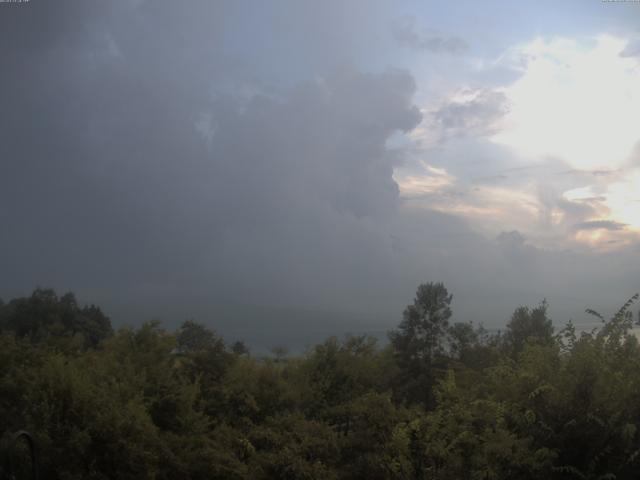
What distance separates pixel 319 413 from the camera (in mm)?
29344

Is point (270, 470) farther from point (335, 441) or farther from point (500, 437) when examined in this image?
point (500, 437)

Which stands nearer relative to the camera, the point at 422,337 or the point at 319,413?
the point at 319,413

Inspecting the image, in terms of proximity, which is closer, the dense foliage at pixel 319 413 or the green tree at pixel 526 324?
the dense foliage at pixel 319 413

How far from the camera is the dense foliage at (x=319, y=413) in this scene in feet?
31.3

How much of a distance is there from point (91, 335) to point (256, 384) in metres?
54.9

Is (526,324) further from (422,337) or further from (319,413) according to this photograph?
(319,413)

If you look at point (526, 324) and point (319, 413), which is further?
point (526, 324)

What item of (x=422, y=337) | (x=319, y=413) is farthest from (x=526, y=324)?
(x=319, y=413)

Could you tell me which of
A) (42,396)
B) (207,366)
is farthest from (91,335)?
(42,396)

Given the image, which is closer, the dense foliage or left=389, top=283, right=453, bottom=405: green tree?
the dense foliage

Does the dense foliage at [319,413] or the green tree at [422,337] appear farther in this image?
the green tree at [422,337]

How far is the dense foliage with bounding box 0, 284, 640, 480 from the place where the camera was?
9.55 meters

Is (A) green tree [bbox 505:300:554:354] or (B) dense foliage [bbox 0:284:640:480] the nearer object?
(B) dense foliage [bbox 0:284:640:480]

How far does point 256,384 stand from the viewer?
2909 centimetres
